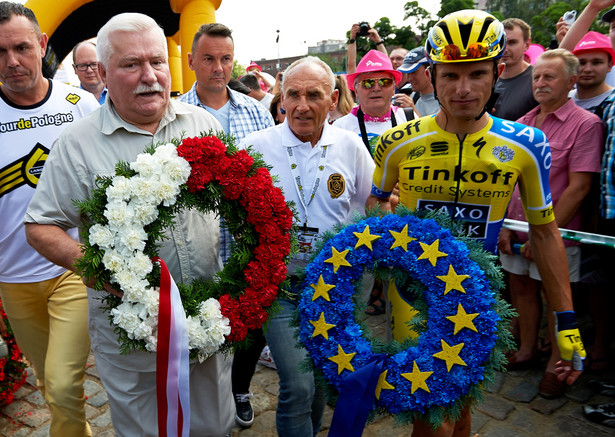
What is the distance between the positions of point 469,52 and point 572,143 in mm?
2320

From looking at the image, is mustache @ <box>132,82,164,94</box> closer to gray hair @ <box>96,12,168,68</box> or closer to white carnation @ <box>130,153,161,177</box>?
gray hair @ <box>96,12,168,68</box>

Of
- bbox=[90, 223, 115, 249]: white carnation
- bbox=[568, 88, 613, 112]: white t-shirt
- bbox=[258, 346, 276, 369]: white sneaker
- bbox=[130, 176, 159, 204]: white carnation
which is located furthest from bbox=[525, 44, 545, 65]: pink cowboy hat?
bbox=[90, 223, 115, 249]: white carnation

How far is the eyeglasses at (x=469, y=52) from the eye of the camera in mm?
2391

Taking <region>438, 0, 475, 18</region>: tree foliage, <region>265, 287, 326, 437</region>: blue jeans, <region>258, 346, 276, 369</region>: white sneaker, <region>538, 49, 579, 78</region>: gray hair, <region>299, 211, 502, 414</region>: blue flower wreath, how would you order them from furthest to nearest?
<region>438, 0, 475, 18</region>: tree foliage, <region>258, 346, 276, 369</region>: white sneaker, <region>538, 49, 579, 78</region>: gray hair, <region>265, 287, 326, 437</region>: blue jeans, <region>299, 211, 502, 414</region>: blue flower wreath

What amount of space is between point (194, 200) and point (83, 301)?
1.49 metres

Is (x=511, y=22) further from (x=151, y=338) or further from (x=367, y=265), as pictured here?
(x=151, y=338)

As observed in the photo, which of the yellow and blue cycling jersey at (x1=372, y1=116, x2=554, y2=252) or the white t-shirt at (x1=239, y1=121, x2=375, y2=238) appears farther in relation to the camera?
the white t-shirt at (x1=239, y1=121, x2=375, y2=238)

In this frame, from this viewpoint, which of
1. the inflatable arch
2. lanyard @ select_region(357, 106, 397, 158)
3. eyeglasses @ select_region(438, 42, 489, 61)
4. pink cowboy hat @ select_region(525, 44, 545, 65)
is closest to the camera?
eyeglasses @ select_region(438, 42, 489, 61)

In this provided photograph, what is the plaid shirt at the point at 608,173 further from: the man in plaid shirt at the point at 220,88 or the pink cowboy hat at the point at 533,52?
the pink cowboy hat at the point at 533,52

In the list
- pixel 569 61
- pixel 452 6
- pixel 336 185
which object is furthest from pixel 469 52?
pixel 452 6

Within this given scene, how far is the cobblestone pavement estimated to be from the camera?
3.60 meters

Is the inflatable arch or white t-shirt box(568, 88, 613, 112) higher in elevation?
the inflatable arch

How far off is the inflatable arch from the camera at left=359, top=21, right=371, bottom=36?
4.21 m

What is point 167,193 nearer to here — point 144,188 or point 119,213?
point 144,188
